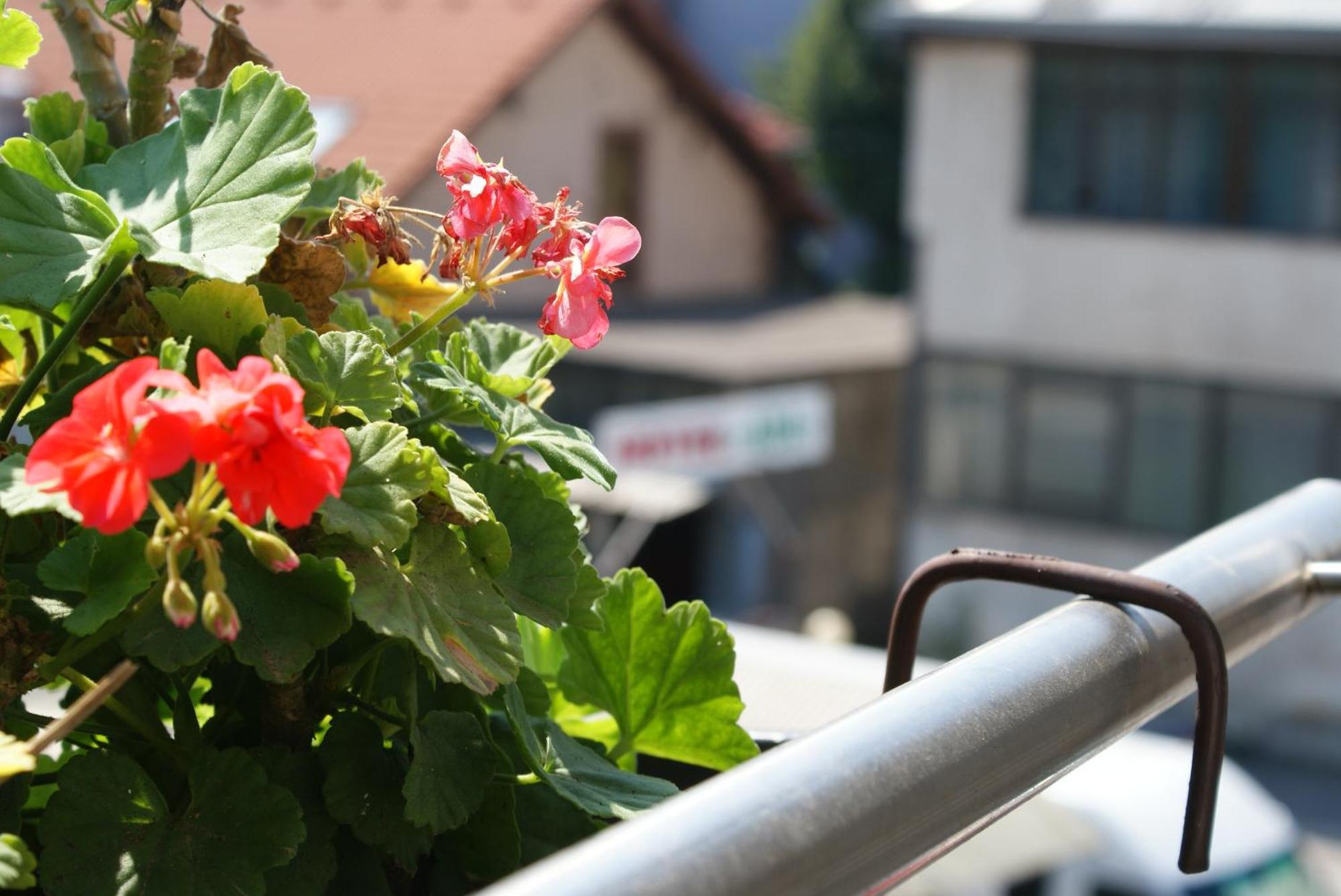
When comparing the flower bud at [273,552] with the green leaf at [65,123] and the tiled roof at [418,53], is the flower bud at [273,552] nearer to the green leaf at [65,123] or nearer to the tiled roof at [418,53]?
the green leaf at [65,123]

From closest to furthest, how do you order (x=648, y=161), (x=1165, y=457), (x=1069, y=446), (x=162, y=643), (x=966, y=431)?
1. (x=162, y=643)
2. (x=1165, y=457)
3. (x=1069, y=446)
4. (x=966, y=431)
5. (x=648, y=161)

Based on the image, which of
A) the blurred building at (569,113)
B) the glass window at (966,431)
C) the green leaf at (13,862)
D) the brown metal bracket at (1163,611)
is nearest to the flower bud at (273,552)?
the green leaf at (13,862)

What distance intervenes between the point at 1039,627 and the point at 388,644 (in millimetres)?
215

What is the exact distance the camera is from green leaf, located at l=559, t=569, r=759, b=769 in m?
0.75

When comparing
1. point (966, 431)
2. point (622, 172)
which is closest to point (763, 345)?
point (966, 431)

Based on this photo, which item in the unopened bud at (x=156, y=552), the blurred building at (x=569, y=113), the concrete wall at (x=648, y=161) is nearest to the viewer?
the unopened bud at (x=156, y=552)

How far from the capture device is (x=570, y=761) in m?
0.68

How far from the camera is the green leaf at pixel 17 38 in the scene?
2.20ft

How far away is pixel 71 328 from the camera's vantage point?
609 mm

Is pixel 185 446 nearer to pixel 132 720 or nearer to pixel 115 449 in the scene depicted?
pixel 115 449

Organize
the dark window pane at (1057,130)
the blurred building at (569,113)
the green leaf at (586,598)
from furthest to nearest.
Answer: the blurred building at (569,113)
the dark window pane at (1057,130)
the green leaf at (586,598)

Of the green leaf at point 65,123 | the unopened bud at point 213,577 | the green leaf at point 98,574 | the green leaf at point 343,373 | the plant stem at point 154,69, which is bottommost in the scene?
the green leaf at point 98,574

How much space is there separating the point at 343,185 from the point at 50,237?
16 cm

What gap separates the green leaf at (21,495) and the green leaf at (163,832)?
124 mm
